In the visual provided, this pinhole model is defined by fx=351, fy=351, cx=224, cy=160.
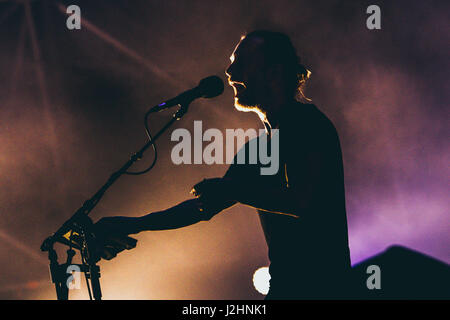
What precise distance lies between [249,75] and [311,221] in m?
0.91

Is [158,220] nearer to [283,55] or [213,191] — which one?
[213,191]

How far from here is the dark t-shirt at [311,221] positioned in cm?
136

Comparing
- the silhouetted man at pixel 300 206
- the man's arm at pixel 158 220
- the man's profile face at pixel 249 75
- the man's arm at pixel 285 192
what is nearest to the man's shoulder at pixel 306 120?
the silhouetted man at pixel 300 206

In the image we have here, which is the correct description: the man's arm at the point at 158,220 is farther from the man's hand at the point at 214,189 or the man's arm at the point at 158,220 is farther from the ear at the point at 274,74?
the ear at the point at 274,74

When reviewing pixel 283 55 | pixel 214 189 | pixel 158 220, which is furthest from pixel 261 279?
pixel 214 189

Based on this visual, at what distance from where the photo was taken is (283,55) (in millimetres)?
2076

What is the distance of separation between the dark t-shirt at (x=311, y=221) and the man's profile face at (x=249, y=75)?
0.43 m

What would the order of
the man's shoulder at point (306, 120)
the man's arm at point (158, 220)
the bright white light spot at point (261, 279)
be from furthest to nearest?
the bright white light spot at point (261, 279) < the man's arm at point (158, 220) < the man's shoulder at point (306, 120)

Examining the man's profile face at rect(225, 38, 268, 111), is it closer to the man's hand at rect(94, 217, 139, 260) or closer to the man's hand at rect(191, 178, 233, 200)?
the man's hand at rect(191, 178, 233, 200)

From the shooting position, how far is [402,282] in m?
3.48

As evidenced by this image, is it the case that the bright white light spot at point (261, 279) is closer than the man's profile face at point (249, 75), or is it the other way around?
the man's profile face at point (249, 75)
